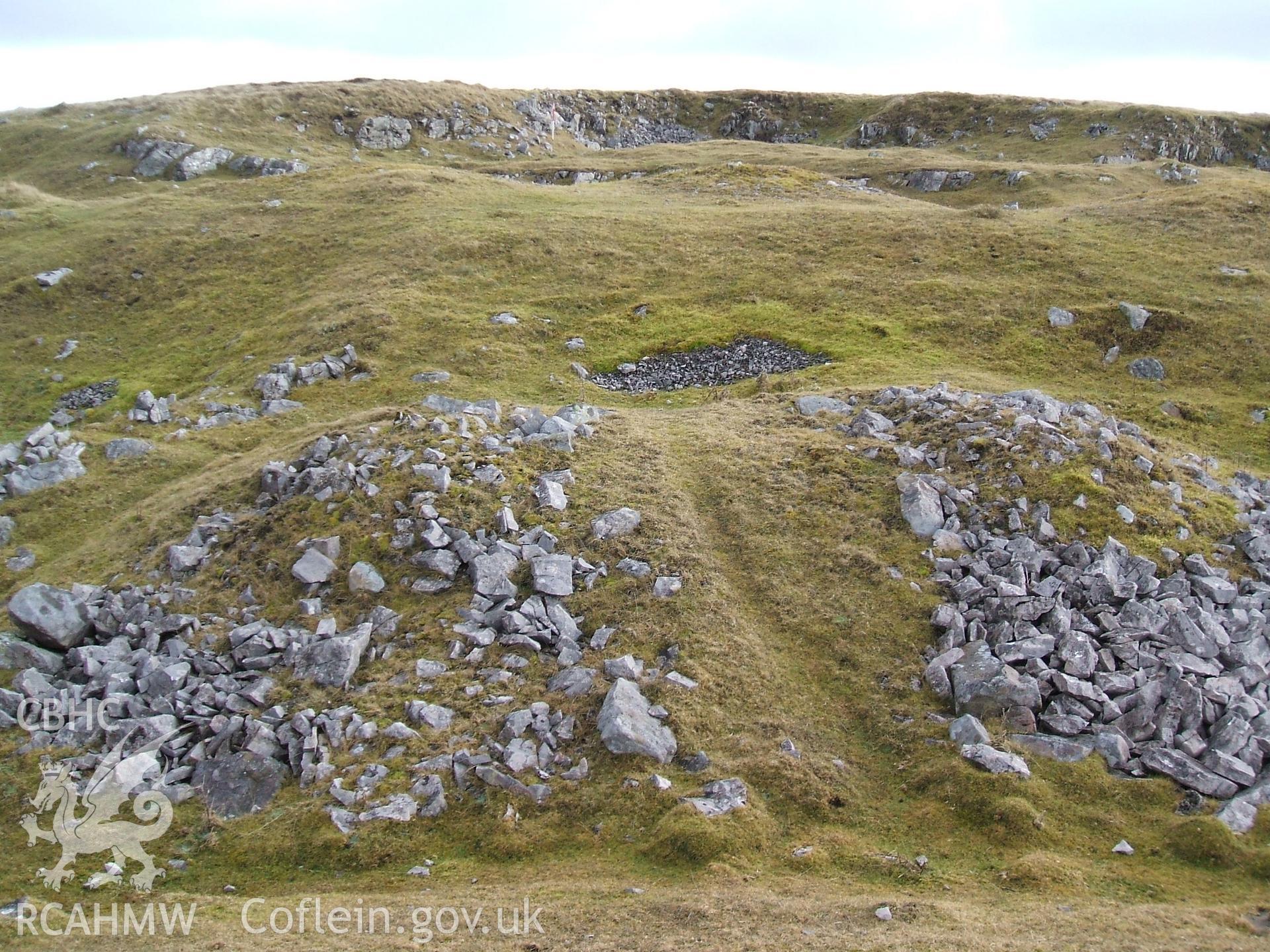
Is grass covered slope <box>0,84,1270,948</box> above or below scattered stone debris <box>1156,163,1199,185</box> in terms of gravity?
Answer: below

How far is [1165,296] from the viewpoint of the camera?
46.0 m

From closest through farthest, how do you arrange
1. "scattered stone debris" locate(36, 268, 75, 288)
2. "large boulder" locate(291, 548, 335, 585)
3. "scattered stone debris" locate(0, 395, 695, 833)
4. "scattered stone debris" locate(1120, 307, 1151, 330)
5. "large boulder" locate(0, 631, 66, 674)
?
"scattered stone debris" locate(0, 395, 695, 833) < "large boulder" locate(0, 631, 66, 674) < "large boulder" locate(291, 548, 335, 585) < "scattered stone debris" locate(1120, 307, 1151, 330) < "scattered stone debris" locate(36, 268, 75, 288)

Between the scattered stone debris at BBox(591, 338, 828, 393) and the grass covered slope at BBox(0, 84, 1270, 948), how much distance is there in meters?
1.21

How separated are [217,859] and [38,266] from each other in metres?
56.3

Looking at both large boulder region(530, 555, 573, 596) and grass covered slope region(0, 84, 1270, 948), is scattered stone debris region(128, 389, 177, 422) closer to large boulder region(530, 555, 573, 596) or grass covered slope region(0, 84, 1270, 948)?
grass covered slope region(0, 84, 1270, 948)

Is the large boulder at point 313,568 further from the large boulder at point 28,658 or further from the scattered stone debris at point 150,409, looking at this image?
the scattered stone debris at point 150,409

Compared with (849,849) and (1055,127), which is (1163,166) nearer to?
(1055,127)

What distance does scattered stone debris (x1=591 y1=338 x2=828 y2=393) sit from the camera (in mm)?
41875

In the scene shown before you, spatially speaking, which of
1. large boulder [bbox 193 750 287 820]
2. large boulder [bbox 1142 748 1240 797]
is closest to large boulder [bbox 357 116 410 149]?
large boulder [bbox 193 750 287 820]

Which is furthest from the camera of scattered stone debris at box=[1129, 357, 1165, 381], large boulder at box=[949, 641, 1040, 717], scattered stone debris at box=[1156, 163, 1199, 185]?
scattered stone debris at box=[1156, 163, 1199, 185]

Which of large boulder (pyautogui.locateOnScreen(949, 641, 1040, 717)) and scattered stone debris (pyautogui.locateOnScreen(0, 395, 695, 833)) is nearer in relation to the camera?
scattered stone debris (pyautogui.locateOnScreen(0, 395, 695, 833))

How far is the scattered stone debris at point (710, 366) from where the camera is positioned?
41875mm

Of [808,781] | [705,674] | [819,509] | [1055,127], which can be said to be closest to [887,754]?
[808,781]

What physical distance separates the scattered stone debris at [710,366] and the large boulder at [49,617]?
24245 mm
